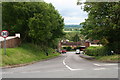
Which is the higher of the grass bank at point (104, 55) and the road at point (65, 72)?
the road at point (65, 72)

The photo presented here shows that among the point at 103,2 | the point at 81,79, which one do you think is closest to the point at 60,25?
the point at 103,2

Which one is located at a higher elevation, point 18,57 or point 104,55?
point 18,57

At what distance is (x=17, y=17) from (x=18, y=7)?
312 centimetres

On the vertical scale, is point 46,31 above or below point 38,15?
below

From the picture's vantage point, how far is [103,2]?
77.7 feet

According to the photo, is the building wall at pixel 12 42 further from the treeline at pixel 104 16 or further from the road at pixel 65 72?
the road at pixel 65 72

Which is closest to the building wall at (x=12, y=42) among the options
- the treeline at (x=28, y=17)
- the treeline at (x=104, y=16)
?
the treeline at (x=28, y=17)

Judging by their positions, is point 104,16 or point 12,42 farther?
point 12,42

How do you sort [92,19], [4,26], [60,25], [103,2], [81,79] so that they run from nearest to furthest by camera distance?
1. [81,79]
2. [103,2]
3. [92,19]
4. [4,26]
5. [60,25]

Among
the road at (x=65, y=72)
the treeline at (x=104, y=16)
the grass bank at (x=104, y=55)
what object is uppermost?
the treeline at (x=104, y=16)

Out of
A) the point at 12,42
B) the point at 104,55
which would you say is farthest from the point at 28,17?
the point at 104,55

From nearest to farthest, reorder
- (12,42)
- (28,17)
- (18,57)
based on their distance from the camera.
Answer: (18,57)
(12,42)
(28,17)

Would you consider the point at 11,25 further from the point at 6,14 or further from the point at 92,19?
the point at 92,19

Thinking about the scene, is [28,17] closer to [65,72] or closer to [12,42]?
[12,42]
